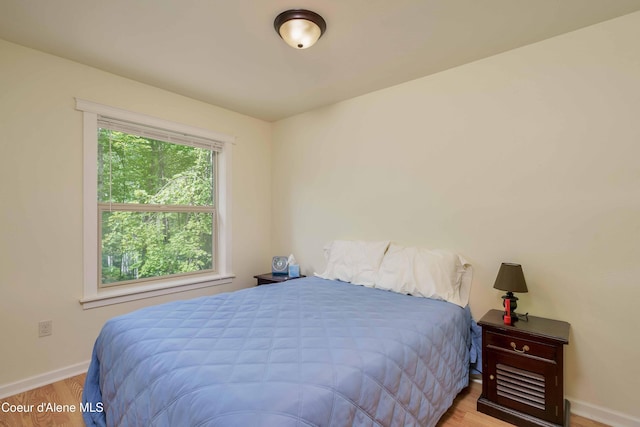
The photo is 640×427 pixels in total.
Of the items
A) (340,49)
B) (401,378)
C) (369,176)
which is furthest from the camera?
(369,176)

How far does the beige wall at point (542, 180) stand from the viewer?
6.01ft

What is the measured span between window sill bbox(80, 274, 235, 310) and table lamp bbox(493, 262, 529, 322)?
8.73 feet

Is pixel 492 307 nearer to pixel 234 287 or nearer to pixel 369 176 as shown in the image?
pixel 369 176

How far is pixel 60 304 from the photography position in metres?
2.35

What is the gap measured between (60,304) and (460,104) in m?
3.52

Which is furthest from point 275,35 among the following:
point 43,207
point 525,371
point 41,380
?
point 41,380

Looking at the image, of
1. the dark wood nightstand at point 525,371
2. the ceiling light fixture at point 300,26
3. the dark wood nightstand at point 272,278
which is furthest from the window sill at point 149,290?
the dark wood nightstand at point 525,371

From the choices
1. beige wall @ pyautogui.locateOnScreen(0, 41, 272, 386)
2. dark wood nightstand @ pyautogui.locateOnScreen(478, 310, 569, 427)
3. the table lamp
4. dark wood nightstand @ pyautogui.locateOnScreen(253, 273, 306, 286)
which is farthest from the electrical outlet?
the table lamp

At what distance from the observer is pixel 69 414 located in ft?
6.24

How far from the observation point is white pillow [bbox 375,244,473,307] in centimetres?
226

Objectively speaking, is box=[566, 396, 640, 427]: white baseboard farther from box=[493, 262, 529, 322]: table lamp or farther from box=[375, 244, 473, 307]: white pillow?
box=[375, 244, 473, 307]: white pillow

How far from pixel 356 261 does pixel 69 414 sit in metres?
2.26

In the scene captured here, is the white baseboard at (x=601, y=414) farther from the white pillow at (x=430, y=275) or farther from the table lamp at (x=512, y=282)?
the white pillow at (x=430, y=275)

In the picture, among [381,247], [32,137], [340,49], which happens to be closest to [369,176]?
[381,247]
